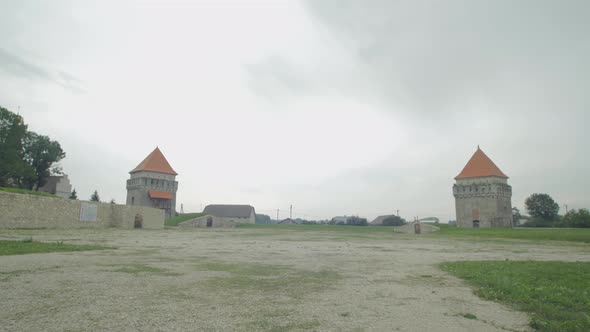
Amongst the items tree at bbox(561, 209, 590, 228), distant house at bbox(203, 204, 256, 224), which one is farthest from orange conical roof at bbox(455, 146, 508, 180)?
distant house at bbox(203, 204, 256, 224)

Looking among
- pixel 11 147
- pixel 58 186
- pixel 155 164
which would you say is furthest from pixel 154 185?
pixel 11 147

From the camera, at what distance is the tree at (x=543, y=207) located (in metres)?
90.4

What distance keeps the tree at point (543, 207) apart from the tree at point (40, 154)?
10770cm

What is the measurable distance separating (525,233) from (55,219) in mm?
52293

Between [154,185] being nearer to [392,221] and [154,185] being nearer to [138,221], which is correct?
[138,221]

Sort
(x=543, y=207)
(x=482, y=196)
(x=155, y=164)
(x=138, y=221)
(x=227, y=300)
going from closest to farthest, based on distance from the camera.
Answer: (x=227, y=300) → (x=138, y=221) → (x=482, y=196) → (x=155, y=164) → (x=543, y=207)

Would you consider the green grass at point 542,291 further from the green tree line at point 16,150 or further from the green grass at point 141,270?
the green tree line at point 16,150

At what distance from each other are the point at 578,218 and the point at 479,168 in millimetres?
17766

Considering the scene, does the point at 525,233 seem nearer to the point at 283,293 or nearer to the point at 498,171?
the point at 498,171

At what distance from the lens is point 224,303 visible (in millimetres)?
6156

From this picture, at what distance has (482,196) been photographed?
2680 inches

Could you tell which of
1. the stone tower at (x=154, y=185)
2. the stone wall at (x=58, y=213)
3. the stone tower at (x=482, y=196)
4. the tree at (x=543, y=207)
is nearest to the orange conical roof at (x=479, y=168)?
the stone tower at (x=482, y=196)

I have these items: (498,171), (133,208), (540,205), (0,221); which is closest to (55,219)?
(0,221)

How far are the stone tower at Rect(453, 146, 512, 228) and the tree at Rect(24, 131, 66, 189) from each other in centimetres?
7565
